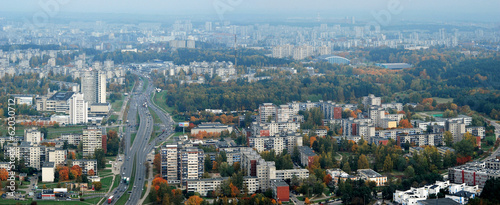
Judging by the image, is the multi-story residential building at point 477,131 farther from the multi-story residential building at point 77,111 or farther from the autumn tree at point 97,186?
the multi-story residential building at point 77,111

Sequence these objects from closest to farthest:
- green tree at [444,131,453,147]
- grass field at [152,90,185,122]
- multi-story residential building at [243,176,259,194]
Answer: multi-story residential building at [243,176,259,194] < green tree at [444,131,453,147] < grass field at [152,90,185,122]

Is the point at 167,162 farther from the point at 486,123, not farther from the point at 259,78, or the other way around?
the point at 259,78

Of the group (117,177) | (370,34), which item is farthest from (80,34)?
(117,177)

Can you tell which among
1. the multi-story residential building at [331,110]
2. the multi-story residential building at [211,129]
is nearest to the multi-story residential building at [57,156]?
the multi-story residential building at [211,129]

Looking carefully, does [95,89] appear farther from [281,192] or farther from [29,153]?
[281,192]

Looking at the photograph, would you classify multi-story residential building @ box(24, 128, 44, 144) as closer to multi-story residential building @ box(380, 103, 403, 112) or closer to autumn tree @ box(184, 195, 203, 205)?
autumn tree @ box(184, 195, 203, 205)

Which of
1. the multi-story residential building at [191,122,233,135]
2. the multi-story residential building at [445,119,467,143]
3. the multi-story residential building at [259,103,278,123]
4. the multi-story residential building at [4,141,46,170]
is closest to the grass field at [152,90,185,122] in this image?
the multi-story residential building at [191,122,233,135]
